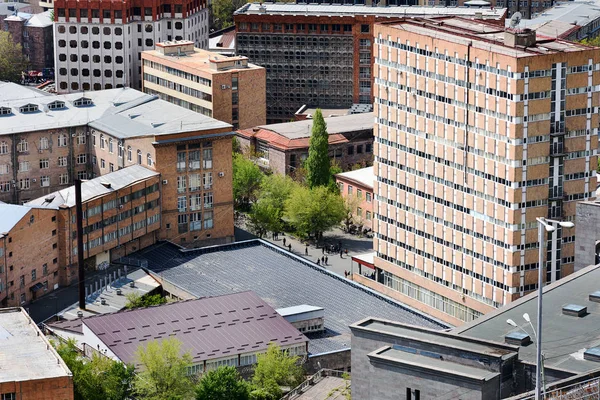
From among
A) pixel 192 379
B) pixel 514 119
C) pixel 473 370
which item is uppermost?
pixel 514 119

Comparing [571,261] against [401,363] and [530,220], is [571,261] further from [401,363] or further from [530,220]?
[401,363]

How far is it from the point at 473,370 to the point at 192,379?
49.6 m

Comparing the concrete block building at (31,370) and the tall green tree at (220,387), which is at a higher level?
the concrete block building at (31,370)

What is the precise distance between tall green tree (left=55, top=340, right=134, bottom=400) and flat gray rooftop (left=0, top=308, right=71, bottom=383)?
605 centimetres

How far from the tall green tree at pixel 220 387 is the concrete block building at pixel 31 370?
17278 mm

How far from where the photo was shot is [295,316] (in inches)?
7608

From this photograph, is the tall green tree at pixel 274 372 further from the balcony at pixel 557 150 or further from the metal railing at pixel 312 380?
the balcony at pixel 557 150

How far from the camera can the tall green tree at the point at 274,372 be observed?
177125 mm

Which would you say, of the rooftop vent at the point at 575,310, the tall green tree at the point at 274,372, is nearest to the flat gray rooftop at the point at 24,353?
the tall green tree at the point at 274,372

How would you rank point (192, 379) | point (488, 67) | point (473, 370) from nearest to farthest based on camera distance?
point (473, 370), point (192, 379), point (488, 67)

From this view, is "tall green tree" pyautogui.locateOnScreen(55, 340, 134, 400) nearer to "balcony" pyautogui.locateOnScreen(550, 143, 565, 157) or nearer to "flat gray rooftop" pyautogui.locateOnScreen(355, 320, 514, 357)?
"flat gray rooftop" pyautogui.locateOnScreen(355, 320, 514, 357)

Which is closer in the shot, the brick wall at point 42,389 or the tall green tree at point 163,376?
the brick wall at point 42,389

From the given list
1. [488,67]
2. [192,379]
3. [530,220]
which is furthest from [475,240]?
[192,379]

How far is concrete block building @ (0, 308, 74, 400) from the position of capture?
504 ft
